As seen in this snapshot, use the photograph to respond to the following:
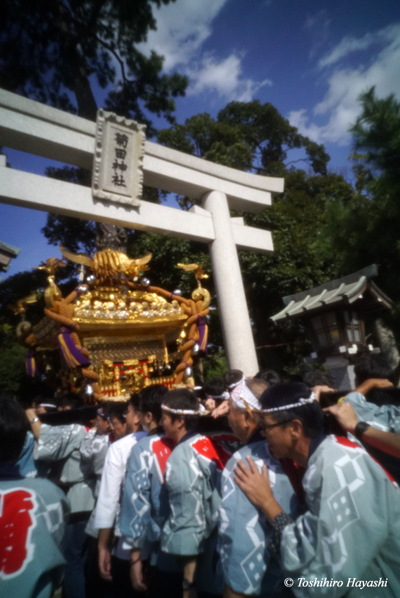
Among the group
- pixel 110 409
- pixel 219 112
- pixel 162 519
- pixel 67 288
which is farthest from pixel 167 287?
pixel 219 112

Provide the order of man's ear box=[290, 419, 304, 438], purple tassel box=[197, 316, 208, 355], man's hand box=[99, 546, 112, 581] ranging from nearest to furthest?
man's ear box=[290, 419, 304, 438]
man's hand box=[99, 546, 112, 581]
purple tassel box=[197, 316, 208, 355]

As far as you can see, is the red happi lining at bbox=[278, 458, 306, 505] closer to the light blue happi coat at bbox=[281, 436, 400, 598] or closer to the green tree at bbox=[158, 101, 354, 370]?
the light blue happi coat at bbox=[281, 436, 400, 598]

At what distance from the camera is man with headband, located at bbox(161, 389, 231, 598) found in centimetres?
179

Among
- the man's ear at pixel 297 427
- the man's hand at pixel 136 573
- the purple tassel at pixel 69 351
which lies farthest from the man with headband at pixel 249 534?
the purple tassel at pixel 69 351

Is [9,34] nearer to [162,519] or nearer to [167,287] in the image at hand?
[167,287]

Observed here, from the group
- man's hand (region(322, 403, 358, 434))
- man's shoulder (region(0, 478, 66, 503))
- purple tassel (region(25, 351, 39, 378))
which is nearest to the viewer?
man's shoulder (region(0, 478, 66, 503))

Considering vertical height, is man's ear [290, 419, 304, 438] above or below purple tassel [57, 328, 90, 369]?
below

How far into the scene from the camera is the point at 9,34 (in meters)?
8.96

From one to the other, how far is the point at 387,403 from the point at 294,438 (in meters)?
1.09

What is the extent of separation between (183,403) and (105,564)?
124 centimetres

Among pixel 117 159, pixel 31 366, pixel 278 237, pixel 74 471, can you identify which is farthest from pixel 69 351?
pixel 278 237

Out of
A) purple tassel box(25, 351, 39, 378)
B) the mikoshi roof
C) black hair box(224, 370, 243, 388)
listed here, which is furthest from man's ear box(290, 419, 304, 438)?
purple tassel box(25, 351, 39, 378)

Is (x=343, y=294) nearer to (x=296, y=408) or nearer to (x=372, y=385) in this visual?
(x=372, y=385)

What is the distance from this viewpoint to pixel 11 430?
1525mm
